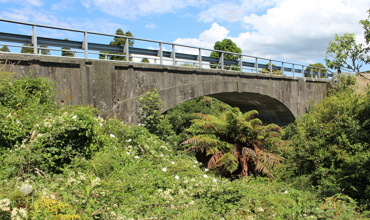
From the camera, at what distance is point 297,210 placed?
464 cm

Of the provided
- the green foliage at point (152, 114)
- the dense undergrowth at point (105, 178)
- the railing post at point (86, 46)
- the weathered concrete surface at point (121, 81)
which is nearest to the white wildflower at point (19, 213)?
the dense undergrowth at point (105, 178)

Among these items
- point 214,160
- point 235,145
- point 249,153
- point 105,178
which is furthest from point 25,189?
point 235,145

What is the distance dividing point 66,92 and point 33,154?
10.6 feet

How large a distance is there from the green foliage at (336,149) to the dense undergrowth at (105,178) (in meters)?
0.06

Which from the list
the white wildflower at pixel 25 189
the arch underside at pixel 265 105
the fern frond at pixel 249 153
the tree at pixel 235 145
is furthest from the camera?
the arch underside at pixel 265 105

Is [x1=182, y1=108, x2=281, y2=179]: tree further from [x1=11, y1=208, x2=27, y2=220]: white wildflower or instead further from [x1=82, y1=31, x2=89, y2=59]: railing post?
[x1=11, y1=208, x2=27, y2=220]: white wildflower

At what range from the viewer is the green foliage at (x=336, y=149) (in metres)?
6.59

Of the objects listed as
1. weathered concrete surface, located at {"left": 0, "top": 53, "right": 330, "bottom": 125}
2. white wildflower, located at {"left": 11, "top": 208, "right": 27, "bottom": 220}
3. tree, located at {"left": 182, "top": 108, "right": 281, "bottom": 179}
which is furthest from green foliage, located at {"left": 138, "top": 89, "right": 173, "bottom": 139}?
white wildflower, located at {"left": 11, "top": 208, "right": 27, "bottom": 220}

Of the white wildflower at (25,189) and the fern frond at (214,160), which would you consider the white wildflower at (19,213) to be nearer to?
the white wildflower at (25,189)

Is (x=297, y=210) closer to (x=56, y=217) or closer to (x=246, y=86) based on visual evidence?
(x=56, y=217)

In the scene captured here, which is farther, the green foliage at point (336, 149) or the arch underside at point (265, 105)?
the arch underside at point (265, 105)

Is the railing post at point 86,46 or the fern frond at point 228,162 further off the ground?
the railing post at point 86,46

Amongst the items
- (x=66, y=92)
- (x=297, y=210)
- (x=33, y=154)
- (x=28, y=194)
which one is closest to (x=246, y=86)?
(x=66, y=92)

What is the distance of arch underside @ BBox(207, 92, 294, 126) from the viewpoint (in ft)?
52.0
